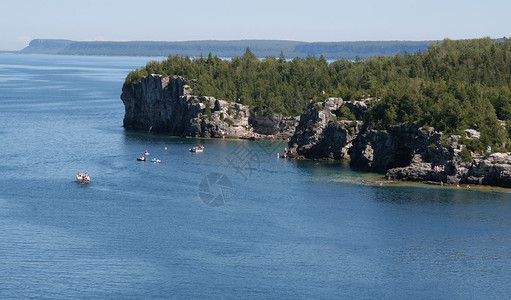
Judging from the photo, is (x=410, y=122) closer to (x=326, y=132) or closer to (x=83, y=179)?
(x=326, y=132)

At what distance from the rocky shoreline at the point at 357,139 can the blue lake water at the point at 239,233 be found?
4645 mm

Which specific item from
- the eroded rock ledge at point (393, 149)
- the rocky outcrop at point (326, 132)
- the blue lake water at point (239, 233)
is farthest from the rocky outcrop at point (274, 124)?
the blue lake water at point (239, 233)

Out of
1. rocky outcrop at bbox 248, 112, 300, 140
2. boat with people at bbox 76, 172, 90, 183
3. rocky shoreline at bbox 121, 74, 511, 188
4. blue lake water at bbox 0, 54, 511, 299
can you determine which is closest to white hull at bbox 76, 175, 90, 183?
boat with people at bbox 76, 172, 90, 183

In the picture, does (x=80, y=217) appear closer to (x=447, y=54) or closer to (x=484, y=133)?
(x=484, y=133)

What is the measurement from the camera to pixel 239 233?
98.3 meters

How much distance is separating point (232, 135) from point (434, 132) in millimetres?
72456

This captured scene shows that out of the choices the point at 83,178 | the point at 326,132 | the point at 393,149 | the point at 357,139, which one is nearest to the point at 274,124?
the point at 326,132

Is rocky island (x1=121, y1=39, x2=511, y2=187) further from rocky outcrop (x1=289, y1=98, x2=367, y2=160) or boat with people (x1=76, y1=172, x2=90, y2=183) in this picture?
boat with people (x1=76, y1=172, x2=90, y2=183)

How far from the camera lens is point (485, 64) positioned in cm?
18338

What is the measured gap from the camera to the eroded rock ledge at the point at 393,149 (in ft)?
414

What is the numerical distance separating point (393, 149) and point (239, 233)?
56.1 metres

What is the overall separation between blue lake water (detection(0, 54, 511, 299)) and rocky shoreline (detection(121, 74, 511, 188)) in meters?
4.64

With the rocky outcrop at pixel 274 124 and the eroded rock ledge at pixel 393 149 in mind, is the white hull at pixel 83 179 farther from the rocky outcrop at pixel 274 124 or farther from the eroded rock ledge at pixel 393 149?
the rocky outcrop at pixel 274 124

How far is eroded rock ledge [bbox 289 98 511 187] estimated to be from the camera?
126m
